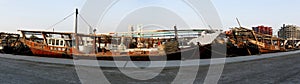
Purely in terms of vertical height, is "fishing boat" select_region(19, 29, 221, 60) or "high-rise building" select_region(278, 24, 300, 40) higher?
"high-rise building" select_region(278, 24, 300, 40)

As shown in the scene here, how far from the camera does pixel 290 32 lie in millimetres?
47312

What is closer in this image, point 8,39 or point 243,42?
point 243,42

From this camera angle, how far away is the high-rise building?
147ft

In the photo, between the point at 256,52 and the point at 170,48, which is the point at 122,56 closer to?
the point at 170,48

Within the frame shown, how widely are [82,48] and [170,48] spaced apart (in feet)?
21.8

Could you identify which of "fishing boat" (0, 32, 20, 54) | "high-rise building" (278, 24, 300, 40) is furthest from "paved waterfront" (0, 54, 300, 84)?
"high-rise building" (278, 24, 300, 40)

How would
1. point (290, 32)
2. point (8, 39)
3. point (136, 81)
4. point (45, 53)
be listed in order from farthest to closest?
point (290, 32) < point (8, 39) < point (45, 53) < point (136, 81)

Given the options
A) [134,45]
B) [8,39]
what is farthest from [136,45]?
[8,39]

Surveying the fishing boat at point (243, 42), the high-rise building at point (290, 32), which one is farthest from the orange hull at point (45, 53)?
the high-rise building at point (290, 32)

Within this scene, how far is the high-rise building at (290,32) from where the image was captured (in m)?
44.8

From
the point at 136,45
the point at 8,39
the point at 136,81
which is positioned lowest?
the point at 136,81

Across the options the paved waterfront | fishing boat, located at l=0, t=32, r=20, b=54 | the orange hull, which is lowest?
the paved waterfront

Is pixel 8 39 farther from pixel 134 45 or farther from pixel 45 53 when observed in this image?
pixel 134 45

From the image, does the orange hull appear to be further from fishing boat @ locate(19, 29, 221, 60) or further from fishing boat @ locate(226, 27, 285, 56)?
fishing boat @ locate(226, 27, 285, 56)
